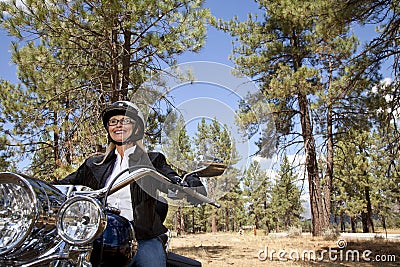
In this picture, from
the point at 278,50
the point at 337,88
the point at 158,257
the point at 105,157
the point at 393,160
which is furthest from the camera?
the point at 278,50

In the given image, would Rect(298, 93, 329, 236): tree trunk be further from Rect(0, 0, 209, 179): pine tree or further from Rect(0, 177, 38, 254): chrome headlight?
Rect(0, 177, 38, 254): chrome headlight

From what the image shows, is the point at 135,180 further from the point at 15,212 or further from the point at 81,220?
the point at 15,212

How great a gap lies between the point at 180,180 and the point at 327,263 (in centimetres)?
697

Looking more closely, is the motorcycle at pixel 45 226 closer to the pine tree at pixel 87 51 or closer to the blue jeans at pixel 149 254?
the blue jeans at pixel 149 254

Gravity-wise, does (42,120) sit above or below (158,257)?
above

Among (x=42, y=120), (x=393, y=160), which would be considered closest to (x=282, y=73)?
(x=393, y=160)

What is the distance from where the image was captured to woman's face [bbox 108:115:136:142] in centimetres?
170

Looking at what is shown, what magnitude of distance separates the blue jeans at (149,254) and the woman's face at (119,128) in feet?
1.63

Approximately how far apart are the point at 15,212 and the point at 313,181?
1166 centimetres

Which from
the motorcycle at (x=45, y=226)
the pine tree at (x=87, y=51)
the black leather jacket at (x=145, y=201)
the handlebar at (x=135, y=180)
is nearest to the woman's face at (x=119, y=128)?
the black leather jacket at (x=145, y=201)

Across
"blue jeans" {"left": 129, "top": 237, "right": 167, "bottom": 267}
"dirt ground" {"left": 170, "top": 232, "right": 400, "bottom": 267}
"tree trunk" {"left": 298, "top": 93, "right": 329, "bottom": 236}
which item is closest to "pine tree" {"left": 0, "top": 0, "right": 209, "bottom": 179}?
"dirt ground" {"left": 170, "top": 232, "right": 400, "bottom": 267}

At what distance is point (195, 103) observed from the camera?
1.39 meters

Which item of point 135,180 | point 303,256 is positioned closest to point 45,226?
point 135,180

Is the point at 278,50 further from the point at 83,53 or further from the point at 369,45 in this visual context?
the point at 83,53
